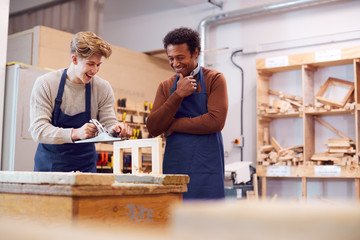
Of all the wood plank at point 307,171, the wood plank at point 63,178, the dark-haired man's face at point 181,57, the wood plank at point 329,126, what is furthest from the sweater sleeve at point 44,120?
the wood plank at point 329,126

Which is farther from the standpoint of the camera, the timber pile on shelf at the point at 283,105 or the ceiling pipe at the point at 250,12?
the ceiling pipe at the point at 250,12

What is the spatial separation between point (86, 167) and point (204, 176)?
2.06ft

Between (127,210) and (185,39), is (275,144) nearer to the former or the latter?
(185,39)

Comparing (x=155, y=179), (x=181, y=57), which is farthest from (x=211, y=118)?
(x=155, y=179)

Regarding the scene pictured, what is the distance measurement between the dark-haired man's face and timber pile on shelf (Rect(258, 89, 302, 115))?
3.49m

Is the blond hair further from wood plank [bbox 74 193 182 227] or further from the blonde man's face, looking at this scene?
wood plank [bbox 74 193 182 227]

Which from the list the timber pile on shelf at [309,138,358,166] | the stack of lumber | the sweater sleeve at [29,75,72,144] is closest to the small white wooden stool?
the sweater sleeve at [29,75,72,144]

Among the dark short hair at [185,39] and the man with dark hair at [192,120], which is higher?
the dark short hair at [185,39]

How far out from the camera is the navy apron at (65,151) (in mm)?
2371

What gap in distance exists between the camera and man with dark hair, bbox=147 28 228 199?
235cm

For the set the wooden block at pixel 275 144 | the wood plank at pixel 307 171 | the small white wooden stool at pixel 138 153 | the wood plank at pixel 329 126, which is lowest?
the wood plank at pixel 307 171

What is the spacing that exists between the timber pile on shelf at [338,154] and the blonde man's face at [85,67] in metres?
3.80

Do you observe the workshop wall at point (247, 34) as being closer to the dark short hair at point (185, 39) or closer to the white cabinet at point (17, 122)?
the white cabinet at point (17, 122)

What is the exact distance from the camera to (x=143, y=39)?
7555mm
